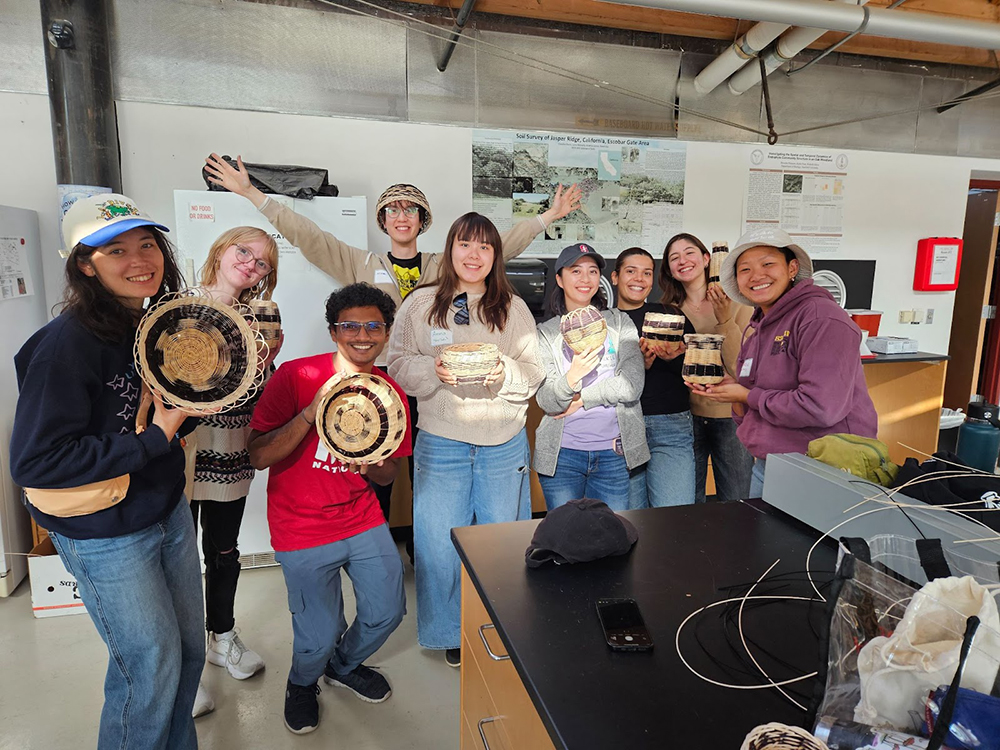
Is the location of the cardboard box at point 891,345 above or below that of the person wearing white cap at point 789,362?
below

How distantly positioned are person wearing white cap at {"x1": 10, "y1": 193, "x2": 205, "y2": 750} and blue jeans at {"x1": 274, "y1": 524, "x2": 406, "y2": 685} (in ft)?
1.44

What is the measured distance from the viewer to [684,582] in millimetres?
1203

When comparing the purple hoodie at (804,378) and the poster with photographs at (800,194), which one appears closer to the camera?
the purple hoodie at (804,378)

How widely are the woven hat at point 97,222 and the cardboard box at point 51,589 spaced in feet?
6.64

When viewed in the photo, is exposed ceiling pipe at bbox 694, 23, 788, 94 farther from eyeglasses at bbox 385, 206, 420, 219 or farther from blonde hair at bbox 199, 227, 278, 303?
blonde hair at bbox 199, 227, 278, 303

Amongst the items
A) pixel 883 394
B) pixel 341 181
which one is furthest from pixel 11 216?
pixel 883 394

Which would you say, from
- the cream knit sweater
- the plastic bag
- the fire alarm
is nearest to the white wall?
the fire alarm

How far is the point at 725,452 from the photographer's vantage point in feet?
9.27

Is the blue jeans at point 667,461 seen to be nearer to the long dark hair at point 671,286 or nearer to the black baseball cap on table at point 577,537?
the long dark hair at point 671,286

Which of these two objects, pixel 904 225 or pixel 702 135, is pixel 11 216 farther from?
pixel 904 225

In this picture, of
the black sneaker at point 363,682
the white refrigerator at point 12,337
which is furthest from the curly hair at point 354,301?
the white refrigerator at point 12,337

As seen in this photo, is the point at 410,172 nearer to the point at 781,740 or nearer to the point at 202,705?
the point at 202,705

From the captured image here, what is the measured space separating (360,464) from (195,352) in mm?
551

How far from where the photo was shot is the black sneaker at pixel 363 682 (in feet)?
7.06
